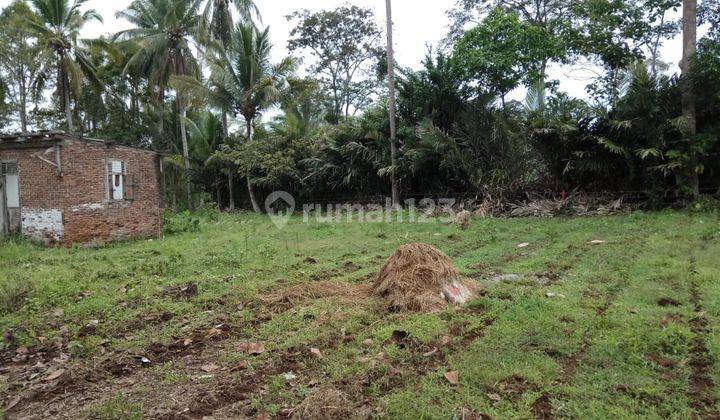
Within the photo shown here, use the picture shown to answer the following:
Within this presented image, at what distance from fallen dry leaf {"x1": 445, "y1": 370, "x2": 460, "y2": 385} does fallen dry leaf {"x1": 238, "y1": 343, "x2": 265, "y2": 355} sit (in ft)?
4.97

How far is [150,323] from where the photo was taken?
4.85 m

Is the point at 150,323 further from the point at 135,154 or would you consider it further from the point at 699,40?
the point at 699,40

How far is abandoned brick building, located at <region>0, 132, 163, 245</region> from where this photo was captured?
11367mm

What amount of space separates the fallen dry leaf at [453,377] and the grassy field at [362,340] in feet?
0.06

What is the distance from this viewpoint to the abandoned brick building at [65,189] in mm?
11367

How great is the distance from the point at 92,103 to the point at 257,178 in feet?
44.3

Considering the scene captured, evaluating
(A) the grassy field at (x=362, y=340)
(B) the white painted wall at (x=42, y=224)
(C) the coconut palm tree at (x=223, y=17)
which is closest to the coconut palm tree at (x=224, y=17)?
(C) the coconut palm tree at (x=223, y=17)

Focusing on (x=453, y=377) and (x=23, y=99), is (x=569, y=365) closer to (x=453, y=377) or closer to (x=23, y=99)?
(x=453, y=377)

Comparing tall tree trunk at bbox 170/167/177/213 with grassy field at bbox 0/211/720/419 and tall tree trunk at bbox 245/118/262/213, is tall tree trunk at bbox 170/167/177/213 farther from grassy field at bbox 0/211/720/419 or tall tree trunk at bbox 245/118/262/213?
grassy field at bbox 0/211/720/419

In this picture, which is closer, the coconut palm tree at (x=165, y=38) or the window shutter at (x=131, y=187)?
Result: the window shutter at (x=131, y=187)

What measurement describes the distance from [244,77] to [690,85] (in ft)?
46.8

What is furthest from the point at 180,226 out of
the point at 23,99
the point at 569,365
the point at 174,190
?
the point at 23,99

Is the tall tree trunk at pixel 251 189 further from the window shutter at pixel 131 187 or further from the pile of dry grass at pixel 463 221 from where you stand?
the pile of dry grass at pixel 463 221

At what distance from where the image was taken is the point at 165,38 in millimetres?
20047
